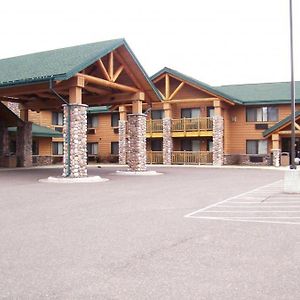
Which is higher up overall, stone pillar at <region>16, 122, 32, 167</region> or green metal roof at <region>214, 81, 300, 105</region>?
green metal roof at <region>214, 81, 300, 105</region>

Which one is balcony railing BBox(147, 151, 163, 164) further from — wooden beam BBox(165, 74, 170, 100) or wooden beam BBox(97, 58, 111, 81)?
wooden beam BBox(97, 58, 111, 81)

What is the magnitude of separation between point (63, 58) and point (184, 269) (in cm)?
1818

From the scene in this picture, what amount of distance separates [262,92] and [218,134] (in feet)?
20.3

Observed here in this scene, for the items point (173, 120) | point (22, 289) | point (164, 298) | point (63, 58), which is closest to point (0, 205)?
point (22, 289)

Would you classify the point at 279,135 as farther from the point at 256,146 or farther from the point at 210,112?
the point at 210,112

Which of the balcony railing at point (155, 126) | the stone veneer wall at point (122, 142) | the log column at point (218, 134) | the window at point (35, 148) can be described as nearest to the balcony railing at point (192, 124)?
the log column at point (218, 134)

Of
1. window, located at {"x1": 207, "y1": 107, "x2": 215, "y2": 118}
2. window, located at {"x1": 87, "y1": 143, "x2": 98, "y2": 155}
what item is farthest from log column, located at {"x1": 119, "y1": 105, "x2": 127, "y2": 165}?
window, located at {"x1": 207, "y1": 107, "x2": 215, "y2": 118}

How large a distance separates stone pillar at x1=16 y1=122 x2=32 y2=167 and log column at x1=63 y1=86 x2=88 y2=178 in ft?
42.5

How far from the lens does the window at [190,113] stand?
3874 cm

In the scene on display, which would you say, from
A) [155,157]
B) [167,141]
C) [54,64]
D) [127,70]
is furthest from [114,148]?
[54,64]

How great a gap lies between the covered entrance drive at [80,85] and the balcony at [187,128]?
10641 millimetres

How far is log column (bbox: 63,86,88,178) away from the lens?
19.7m

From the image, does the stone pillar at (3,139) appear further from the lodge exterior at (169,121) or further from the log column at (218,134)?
the log column at (218,134)

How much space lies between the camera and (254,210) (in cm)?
1033
